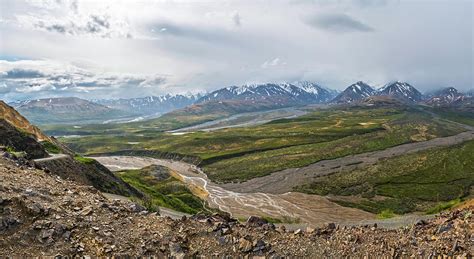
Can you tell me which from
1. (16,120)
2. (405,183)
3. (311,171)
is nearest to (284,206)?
(311,171)

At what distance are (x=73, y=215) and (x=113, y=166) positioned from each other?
150089mm

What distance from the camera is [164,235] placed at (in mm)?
21609

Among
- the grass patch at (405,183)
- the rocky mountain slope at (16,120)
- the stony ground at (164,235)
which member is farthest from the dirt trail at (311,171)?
the stony ground at (164,235)

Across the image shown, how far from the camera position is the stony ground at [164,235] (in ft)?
64.1

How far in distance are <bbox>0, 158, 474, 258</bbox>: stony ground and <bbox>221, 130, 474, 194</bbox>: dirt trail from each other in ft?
309

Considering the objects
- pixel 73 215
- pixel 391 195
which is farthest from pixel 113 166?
pixel 73 215

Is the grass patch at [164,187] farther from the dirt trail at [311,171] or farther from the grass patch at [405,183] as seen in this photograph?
the grass patch at [405,183]

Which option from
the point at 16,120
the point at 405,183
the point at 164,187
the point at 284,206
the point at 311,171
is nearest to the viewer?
the point at 284,206

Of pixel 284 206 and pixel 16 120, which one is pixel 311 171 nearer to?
pixel 284 206

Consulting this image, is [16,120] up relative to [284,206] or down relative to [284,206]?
up

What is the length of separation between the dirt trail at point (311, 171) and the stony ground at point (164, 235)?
94.3 m

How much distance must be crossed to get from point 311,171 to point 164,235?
124 meters

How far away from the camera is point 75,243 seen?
19.6 m

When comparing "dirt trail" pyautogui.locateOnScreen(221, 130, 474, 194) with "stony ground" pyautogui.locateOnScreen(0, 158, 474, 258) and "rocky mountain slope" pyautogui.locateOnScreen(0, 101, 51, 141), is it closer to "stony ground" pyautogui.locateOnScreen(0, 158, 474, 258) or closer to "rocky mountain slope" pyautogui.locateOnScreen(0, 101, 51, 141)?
"rocky mountain slope" pyautogui.locateOnScreen(0, 101, 51, 141)
